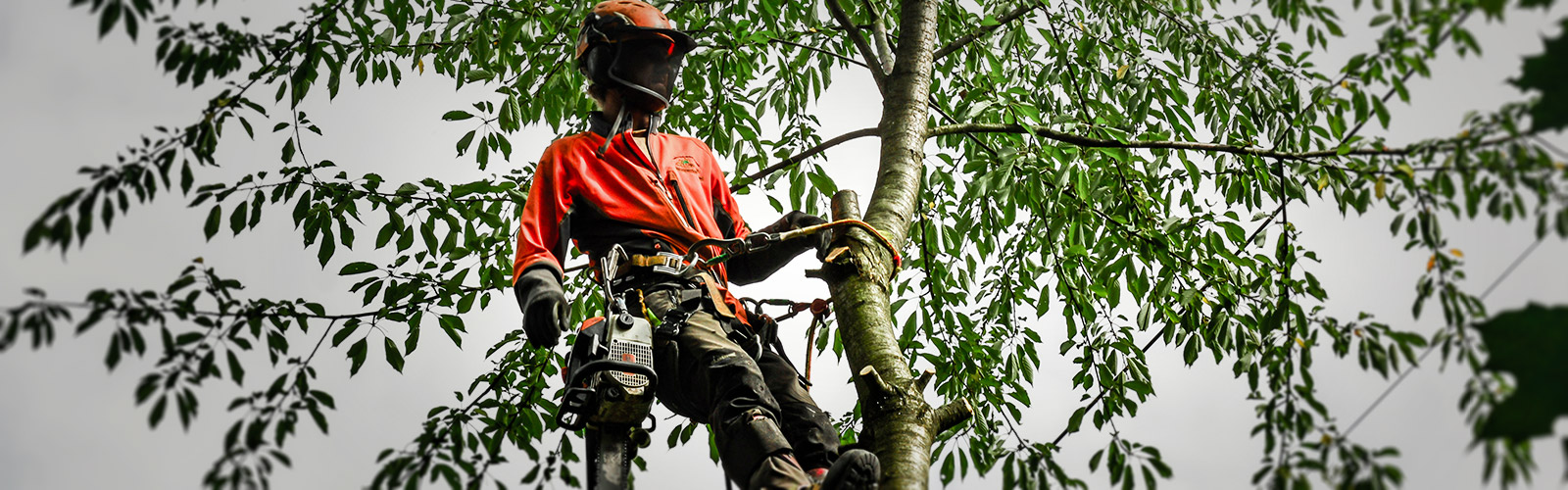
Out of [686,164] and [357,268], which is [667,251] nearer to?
[686,164]

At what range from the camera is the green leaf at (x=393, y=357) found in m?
4.72

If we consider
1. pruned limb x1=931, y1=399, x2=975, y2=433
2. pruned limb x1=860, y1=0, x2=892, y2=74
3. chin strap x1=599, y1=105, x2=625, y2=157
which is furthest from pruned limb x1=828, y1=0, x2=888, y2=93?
pruned limb x1=931, y1=399, x2=975, y2=433

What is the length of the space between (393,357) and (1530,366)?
3988 mm

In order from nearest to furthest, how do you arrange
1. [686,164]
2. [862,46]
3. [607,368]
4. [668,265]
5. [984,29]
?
[607,368] < [668,265] < [686,164] < [862,46] < [984,29]

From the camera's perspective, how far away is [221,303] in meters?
3.04

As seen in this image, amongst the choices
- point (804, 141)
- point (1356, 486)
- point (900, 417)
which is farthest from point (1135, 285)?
point (1356, 486)

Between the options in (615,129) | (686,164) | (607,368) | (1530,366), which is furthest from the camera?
(686,164)

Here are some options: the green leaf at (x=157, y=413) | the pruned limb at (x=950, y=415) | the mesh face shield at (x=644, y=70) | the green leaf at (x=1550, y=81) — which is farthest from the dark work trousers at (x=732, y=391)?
the green leaf at (x=1550, y=81)

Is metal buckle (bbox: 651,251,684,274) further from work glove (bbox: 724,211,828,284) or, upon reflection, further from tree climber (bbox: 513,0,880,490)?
work glove (bbox: 724,211,828,284)

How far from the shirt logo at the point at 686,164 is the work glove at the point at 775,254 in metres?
0.32

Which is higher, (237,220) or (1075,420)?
(237,220)

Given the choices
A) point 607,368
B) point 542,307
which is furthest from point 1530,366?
point 542,307

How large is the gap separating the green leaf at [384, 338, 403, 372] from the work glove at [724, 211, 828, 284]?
147cm

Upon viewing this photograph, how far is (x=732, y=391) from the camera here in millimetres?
3334
